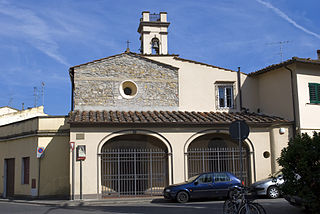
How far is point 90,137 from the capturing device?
55.4 feet

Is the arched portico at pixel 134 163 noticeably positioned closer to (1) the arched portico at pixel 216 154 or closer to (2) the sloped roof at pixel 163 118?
(2) the sloped roof at pixel 163 118

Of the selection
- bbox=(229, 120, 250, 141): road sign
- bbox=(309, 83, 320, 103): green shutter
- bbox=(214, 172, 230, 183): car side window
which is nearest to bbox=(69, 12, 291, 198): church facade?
bbox=(309, 83, 320, 103): green shutter

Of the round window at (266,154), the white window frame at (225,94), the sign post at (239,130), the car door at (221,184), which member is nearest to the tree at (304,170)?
the sign post at (239,130)

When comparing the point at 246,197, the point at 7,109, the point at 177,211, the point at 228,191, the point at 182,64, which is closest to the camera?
the point at 246,197

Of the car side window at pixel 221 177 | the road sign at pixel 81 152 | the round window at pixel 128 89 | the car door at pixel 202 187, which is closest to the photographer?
the car door at pixel 202 187

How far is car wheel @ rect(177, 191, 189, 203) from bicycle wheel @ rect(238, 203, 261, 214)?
20.8ft

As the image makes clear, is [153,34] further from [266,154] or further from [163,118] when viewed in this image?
[266,154]

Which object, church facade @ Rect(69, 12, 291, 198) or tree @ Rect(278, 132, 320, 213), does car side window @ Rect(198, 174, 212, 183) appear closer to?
church facade @ Rect(69, 12, 291, 198)

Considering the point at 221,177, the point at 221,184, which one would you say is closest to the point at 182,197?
the point at 221,184

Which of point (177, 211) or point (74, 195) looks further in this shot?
point (74, 195)

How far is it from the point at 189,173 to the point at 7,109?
2219 cm

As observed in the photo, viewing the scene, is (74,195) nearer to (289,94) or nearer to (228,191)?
(228,191)

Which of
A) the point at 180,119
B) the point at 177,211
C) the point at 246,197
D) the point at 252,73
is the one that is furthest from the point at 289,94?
the point at 246,197

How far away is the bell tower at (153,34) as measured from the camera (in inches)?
951
